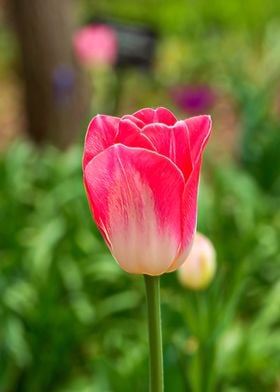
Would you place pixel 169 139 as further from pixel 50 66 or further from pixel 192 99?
pixel 50 66

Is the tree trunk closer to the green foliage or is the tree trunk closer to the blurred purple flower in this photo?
the blurred purple flower

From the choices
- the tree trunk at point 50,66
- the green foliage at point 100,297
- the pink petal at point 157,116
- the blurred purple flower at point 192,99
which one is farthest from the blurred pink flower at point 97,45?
the pink petal at point 157,116

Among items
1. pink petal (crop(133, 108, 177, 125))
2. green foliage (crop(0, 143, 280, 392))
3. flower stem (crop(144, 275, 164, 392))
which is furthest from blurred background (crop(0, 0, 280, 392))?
pink petal (crop(133, 108, 177, 125))

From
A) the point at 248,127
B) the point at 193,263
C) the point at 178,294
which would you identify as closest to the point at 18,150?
the point at 248,127

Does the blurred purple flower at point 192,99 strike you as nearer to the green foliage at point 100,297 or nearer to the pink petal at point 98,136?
the green foliage at point 100,297

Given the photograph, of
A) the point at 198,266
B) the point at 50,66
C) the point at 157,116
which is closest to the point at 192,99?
the point at 50,66

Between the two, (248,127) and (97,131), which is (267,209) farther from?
(97,131)
